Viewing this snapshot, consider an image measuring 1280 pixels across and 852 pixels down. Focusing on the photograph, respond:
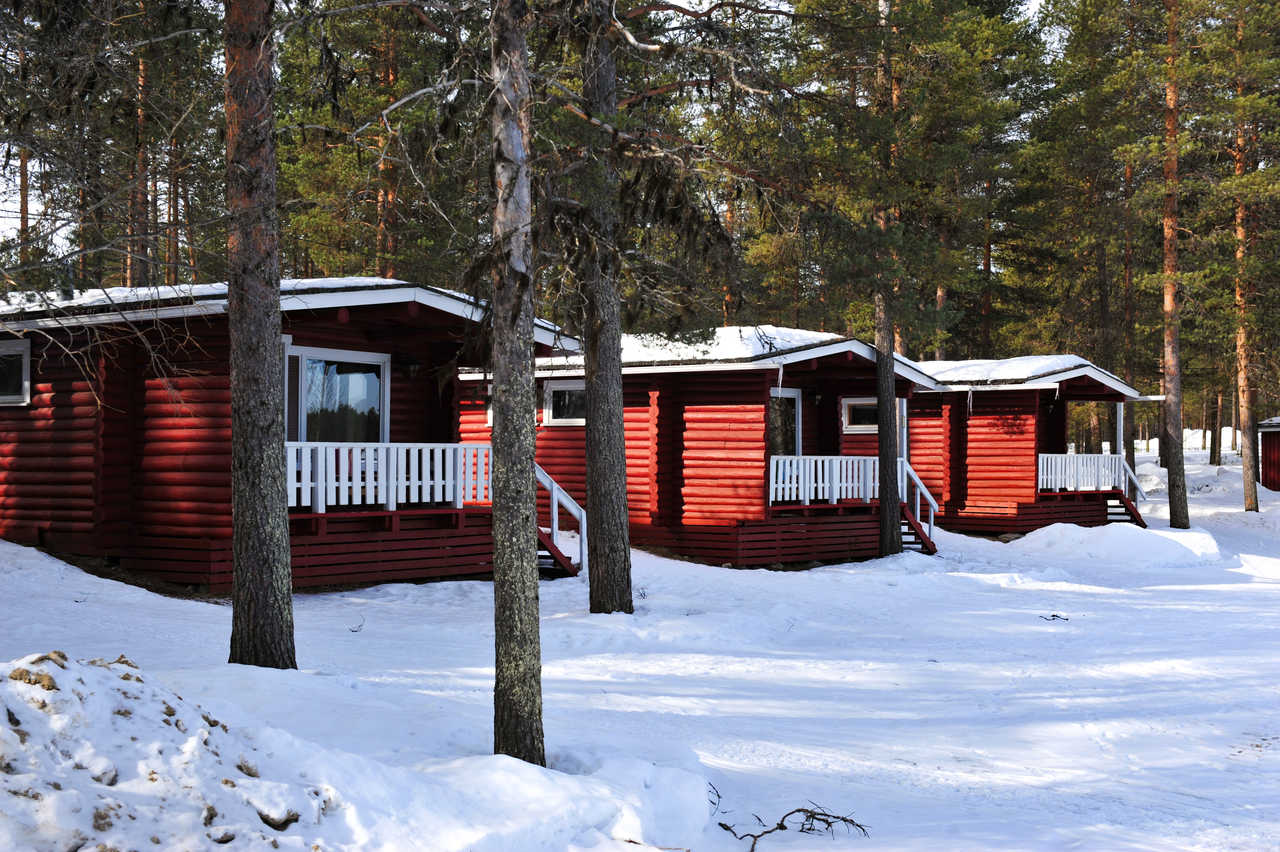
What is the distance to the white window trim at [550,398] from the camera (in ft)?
67.9

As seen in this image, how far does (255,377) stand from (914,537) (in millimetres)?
17228

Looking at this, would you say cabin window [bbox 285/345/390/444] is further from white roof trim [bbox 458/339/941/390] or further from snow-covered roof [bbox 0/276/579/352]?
white roof trim [bbox 458/339/941/390]

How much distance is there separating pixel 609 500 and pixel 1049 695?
205 inches

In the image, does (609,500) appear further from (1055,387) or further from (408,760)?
(1055,387)

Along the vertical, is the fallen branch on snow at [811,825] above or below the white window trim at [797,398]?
below

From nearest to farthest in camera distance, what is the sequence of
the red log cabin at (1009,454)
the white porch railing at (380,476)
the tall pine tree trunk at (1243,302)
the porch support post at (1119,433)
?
the white porch railing at (380,476), the red log cabin at (1009,454), the tall pine tree trunk at (1243,302), the porch support post at (1119,433)

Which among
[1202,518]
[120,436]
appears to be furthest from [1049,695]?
[1202,518]

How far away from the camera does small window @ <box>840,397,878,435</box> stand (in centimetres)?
2562

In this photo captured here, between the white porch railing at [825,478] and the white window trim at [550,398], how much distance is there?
3877 millimetres

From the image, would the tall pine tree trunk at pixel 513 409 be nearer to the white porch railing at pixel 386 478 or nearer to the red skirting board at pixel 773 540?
the white porch railing at pixel 386 478

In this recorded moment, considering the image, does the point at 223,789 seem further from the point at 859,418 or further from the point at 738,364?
the point at 859,418

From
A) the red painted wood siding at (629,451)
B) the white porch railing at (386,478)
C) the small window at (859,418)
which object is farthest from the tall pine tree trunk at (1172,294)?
the white porch railing at (386,478)

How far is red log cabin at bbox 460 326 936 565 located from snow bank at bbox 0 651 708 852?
1275 centimetres

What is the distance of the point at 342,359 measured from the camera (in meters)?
15.9
